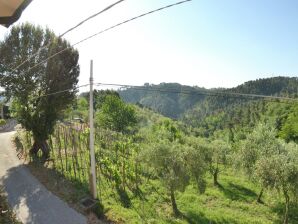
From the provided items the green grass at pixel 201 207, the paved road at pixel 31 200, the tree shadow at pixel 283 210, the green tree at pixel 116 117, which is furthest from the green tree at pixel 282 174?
the green tree at pixel 116 117

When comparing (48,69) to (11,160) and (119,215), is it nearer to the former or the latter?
(11,160)

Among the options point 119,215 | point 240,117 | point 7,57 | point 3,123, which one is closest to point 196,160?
point 119,215

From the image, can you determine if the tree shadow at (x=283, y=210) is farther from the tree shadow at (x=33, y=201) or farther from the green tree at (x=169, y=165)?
the tree shadow at (x=33, y=201)

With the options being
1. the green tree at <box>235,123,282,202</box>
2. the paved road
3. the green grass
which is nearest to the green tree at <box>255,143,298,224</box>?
the green grass

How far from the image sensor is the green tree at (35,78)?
25.3 meters

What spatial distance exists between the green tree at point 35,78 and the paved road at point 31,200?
3611mm

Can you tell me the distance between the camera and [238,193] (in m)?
32.0

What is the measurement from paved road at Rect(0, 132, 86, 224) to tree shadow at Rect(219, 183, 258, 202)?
1823cm

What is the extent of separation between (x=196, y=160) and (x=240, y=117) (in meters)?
103

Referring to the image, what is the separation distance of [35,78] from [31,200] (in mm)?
11154

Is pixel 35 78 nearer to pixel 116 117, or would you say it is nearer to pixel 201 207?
pixel 201 207

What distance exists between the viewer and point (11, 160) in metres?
26.6

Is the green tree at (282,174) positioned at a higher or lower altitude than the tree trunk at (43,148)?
lower

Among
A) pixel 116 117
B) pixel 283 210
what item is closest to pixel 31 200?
pixel 283 210
